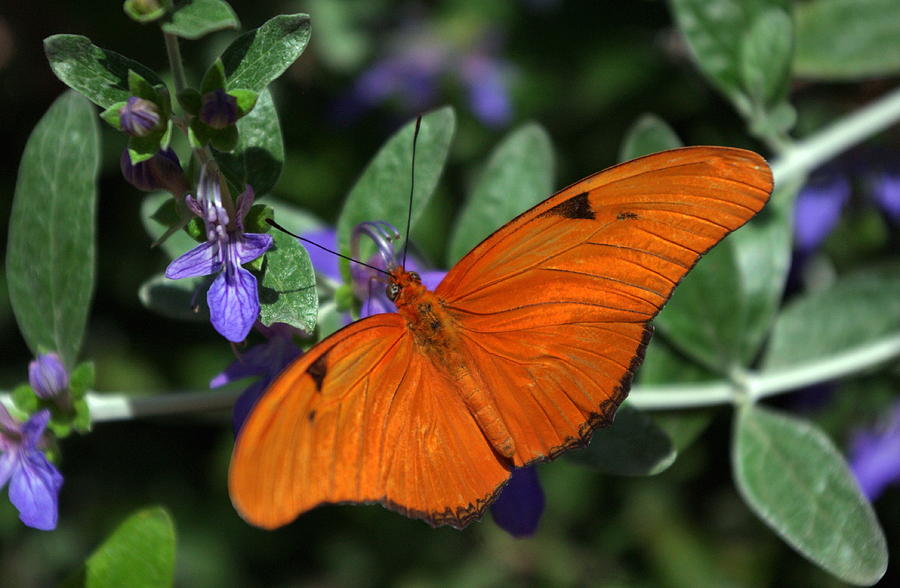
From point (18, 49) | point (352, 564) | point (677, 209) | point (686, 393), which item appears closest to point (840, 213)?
point (686, 393)

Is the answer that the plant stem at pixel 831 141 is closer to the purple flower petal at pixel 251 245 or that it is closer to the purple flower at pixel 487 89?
the purple flower at pixel 487 89

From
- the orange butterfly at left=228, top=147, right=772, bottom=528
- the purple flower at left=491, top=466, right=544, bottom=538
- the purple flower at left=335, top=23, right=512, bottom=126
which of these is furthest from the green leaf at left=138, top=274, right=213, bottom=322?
the purple flower at left=335, top=23, right=512, bottom=126

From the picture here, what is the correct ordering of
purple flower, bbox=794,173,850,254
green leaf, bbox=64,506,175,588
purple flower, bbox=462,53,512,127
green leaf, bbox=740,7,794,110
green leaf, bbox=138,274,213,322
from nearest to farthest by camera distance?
1. green leaf, bbox=64,506,175,588
2. green leaf, bbox=138,274,213,322
3. green leaf, bbox=740,7,794,110
4. purple flower, bbox=794,173,850,254
5. purple flower, bbox=462,53,512,127

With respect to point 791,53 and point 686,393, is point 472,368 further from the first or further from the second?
point 791,53

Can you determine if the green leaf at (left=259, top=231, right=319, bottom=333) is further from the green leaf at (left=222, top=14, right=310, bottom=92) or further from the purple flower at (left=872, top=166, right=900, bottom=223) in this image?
the purple flower at (left=872, top=166, right=900, bottom=223)

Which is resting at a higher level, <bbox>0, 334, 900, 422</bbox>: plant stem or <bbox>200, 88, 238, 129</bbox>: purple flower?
<bbox>200, 88, 238, 129</bbox>: purple flower

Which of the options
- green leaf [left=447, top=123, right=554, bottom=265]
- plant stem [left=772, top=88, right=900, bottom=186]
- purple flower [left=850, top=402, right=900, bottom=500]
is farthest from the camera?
purple flower [left=850, top=402, right=900, bottom=500]

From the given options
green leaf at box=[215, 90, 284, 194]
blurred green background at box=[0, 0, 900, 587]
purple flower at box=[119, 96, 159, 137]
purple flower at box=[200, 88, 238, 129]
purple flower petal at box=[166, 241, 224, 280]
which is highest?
purple flower at box=[200, 88, 238, 129]
